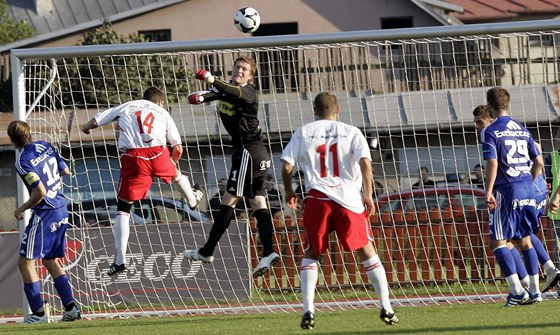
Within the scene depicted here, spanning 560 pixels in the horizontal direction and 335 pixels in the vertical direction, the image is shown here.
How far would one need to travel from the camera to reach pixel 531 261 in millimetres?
11750

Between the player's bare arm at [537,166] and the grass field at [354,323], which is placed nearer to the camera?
the grass field at [354,323]

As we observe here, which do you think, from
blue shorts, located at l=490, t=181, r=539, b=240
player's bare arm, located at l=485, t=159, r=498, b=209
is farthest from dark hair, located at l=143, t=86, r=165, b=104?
blue shorts, located at l=490, t=181, r=539, b=240

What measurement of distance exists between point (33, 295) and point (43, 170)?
1.43 metres

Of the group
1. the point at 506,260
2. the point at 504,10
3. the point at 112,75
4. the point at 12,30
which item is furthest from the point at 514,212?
the point at 12,30

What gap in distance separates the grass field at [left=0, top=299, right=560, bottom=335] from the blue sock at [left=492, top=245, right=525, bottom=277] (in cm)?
38

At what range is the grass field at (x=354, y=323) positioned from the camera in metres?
9.76

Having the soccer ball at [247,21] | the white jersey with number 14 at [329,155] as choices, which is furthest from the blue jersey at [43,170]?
the white jersey with number 14 at [329,155]

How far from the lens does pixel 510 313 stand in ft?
36.1

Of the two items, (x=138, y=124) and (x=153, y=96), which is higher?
(x=153, y=96)

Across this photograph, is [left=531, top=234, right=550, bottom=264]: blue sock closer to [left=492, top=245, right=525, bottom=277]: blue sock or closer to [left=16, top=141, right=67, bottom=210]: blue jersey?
[left=492, top=245, right=525, bottom=277]: blue sock

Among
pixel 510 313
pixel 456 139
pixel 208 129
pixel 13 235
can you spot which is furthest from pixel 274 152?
pixel 510 313

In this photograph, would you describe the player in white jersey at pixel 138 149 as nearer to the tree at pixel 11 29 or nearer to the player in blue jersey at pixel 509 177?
the player in blue jersey at pixel 509 177

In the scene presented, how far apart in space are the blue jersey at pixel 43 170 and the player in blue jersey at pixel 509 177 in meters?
4.38

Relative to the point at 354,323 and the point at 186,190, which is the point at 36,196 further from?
the point at 354,323
